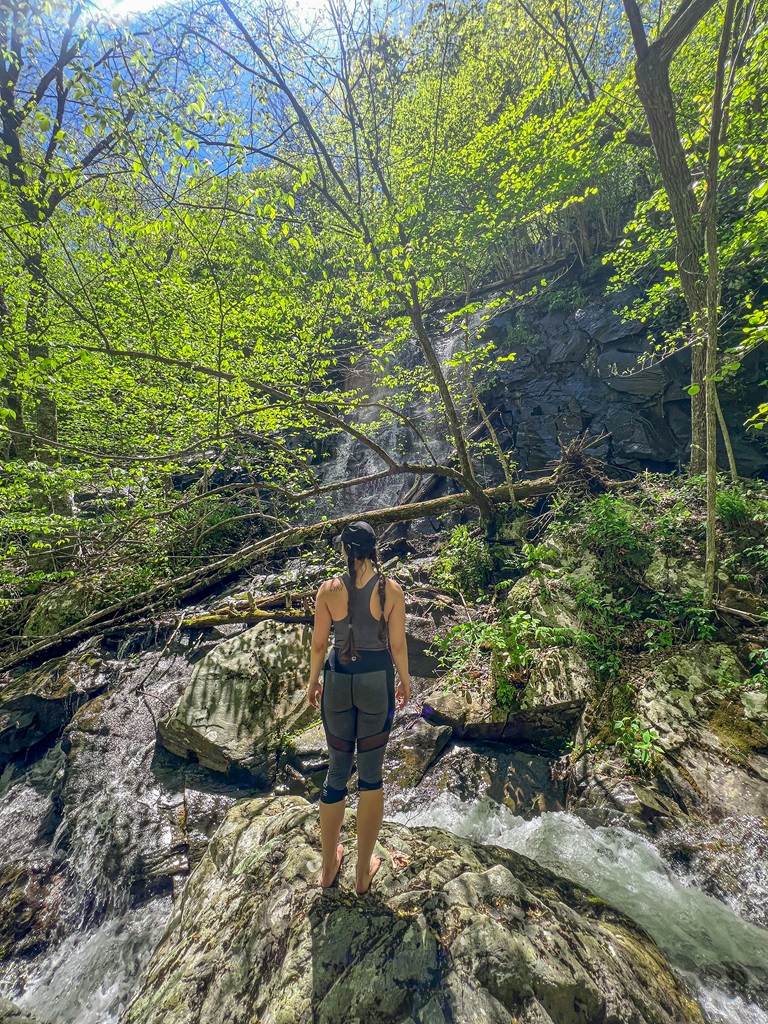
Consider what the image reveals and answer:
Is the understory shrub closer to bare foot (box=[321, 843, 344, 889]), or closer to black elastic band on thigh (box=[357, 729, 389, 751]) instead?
black elastic band on thigh (box=[357, 729, 389, 751])

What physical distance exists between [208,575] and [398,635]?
7.56 meters

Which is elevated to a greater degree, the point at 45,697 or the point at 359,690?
the point at 359,690

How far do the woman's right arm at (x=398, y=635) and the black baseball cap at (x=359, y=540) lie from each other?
276 millimetres

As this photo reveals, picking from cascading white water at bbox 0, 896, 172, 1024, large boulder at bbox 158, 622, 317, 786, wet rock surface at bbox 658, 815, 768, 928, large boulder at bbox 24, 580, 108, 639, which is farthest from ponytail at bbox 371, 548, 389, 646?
large boulder at bbox 24, 580, 108, 639

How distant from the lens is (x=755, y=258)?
7488 mm

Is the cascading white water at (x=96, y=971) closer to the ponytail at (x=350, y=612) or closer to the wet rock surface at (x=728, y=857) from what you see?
the ponytail at (x=350, y=612)

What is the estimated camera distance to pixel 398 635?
279cm

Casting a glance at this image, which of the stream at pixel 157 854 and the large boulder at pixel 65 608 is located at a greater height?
the large boulder at pixel 65 608

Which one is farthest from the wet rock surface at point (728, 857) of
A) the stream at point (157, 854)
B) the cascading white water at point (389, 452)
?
the cascading white water at point (389, 452)

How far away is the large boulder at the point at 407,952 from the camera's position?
2.09 meters

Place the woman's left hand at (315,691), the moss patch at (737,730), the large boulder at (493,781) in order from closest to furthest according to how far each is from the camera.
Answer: the woman's left hand at (315,691) < the moss patch at (737,730) < the large boulder at (493,781)

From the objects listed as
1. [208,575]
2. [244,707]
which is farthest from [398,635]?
[208,575]

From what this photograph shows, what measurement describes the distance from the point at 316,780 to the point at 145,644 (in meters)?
4.86

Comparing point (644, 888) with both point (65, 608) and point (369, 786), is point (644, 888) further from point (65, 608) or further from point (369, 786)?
point (65, 608)
